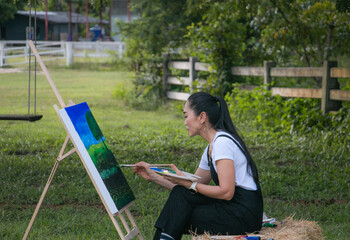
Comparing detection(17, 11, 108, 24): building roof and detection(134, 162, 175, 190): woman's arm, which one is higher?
detection(17, 11, 108, 24): building roof

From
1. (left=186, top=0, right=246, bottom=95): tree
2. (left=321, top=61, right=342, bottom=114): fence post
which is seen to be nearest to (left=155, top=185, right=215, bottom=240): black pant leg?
(left=321, top=61, right=342, bottom=114): fence post

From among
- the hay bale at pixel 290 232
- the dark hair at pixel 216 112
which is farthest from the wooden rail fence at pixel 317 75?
the dark hair at pixel 216 112

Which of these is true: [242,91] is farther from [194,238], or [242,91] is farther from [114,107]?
[194,238]

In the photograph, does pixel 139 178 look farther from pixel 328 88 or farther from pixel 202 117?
pixel 328 88

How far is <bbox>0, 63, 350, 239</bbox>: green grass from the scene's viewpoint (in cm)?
542

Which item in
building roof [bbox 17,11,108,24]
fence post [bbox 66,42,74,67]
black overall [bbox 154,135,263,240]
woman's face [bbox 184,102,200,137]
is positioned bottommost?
black overall [bbox 154,135,263,240]

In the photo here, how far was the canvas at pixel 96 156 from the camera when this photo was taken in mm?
3846

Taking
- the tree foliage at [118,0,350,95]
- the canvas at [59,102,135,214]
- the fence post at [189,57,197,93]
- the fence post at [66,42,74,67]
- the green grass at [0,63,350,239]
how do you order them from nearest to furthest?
the canvas at [59,102,135,214]
the green grass at [0,63,350,239]
the tree foliage at [118,0,350,95]
the fence post at [189,57,197,93]
the fence post at [66,42,74,67]

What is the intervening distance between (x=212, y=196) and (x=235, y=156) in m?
0.29

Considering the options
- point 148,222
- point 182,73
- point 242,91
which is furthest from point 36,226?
point 182,73

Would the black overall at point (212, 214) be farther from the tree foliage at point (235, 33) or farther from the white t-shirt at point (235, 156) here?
the tree foliage at point (235, 33)

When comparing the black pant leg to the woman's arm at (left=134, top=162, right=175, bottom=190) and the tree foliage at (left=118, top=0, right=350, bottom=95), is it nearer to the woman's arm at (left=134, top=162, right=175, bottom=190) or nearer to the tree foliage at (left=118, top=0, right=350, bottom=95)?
the woman's arm at (left=134, top=162, right=175, bottom=190)

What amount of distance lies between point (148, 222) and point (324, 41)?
8.05 m

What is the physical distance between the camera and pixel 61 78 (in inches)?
842
